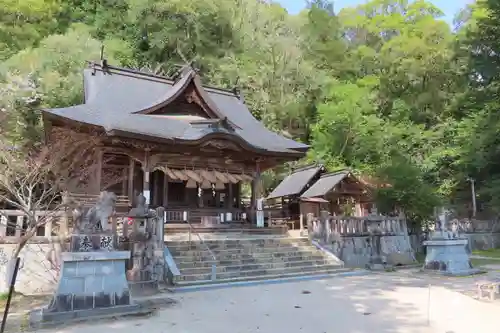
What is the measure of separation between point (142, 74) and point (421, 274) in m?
15.2

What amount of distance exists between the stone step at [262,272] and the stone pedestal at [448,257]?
121 inches

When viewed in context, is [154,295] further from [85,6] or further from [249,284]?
[85,6]

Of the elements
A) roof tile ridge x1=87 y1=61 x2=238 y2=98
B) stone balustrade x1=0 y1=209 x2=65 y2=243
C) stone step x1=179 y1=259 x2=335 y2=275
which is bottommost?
stone step x1=179 y1=259 x2=335 y2=275

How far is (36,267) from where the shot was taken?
945cm

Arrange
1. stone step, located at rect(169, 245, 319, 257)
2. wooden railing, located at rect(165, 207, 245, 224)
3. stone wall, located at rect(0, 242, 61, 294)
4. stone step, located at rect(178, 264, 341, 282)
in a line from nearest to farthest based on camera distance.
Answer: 1. stone wall, located at rect(0, 242, 61, 294)
2. stone step, located at rect(178, 264, 341, 282)
3. stone step, located at rect(169, 245, 319, 257)
4. wooden railing, located at rect(165, 207, 245, 224)

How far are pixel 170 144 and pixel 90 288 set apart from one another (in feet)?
28.3

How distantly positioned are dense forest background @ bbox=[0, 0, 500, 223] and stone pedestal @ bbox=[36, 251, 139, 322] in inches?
538

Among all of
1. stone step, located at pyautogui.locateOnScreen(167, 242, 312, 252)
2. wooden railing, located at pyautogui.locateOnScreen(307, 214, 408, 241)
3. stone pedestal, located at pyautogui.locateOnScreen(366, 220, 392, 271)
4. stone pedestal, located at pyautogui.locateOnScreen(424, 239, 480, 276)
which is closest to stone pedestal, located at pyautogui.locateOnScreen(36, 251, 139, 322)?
stone step, located at pyautogui.locateOnScreen(167, 242, 312, 252)

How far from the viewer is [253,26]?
33.3 metres

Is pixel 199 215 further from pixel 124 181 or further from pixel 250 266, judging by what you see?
pixel 250 266

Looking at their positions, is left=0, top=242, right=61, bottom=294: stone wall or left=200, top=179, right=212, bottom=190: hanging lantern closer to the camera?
left=0, top=242, right=61, bottom=294: stone wall

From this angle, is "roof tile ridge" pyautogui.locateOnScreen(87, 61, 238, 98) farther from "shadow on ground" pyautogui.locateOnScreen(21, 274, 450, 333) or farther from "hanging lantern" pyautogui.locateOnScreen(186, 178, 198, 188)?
"shadow on ground" pyautogui.locateOnScreen(21, 274, 450, 333)

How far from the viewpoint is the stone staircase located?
10.4 m

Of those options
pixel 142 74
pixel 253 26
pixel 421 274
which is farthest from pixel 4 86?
pixel 253 26
